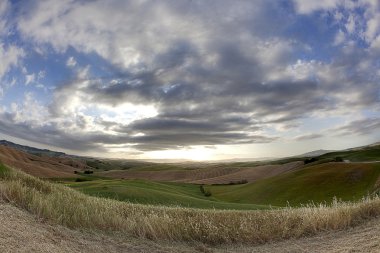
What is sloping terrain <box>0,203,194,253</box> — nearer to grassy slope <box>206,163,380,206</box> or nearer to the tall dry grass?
the tall dry grass

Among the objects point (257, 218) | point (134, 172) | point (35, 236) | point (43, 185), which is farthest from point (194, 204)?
point (134, 172)

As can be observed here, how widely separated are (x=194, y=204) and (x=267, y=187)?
98.3 feet

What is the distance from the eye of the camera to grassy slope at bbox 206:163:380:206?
46.5 metres

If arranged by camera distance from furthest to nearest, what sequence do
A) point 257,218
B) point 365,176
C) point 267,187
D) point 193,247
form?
1. point 267,187
2. point 365,176
3. point 257,218
4. point 193,247

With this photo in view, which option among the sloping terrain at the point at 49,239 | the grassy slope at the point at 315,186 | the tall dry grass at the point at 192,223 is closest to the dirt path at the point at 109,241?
the sloping terrain at the point at 49,239

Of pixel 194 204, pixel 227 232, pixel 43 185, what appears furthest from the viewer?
pixel 194 204

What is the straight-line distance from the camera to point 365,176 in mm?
48406

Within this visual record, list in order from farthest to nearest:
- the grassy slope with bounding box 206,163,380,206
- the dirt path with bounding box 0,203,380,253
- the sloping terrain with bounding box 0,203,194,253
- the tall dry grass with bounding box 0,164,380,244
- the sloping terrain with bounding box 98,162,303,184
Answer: the sloping terrain with bounding box 98,162,303,184 < the grassy slope with bounding box 206,163,380,206 < the tall dry grass with bounding box 0,164,380,244 < the dirt path with bounding box 0,203,380,253 < the sloping terrain with bounding box 0,203,194,253

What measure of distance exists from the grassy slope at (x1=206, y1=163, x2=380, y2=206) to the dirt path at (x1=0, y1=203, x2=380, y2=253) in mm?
36141

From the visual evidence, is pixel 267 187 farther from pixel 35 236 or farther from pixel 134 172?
pixel 134 172

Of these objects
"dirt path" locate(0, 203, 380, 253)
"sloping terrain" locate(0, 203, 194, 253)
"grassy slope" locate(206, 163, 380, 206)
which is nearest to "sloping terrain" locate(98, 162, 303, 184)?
"grassy slope" locate(206, 163, 380, 206)

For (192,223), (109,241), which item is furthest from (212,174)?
(109,241)

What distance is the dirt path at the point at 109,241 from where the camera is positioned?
7629 mm

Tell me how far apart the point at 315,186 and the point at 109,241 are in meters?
45.9
